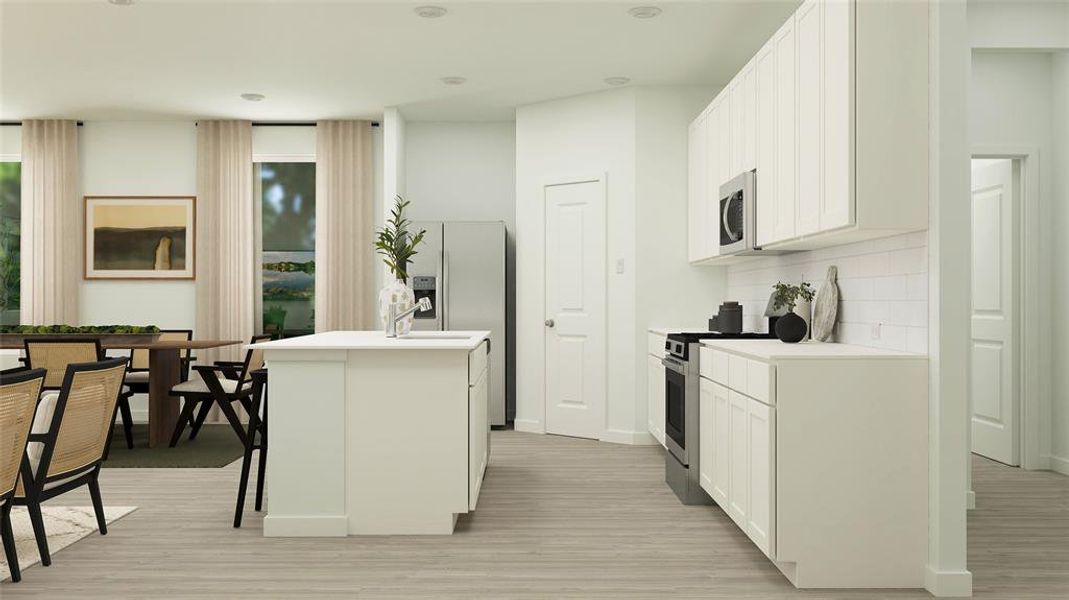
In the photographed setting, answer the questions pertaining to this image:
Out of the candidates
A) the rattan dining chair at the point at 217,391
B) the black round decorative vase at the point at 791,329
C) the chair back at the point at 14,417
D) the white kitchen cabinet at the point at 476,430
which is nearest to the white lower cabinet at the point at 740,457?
the black round decorative vase at the point at 791,329

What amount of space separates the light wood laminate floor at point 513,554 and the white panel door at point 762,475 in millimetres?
182

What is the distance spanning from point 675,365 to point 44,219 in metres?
6.41

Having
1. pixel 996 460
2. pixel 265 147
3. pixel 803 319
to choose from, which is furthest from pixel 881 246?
pixel 265 147

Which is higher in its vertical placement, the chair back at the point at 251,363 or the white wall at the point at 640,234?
the white wall at the point at 640,234

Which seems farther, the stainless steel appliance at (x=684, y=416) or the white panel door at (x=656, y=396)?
the white panel door at (x=656, y=396)

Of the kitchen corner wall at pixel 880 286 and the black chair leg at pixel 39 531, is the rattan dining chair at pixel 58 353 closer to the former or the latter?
the black chair leg at pixel 39 531

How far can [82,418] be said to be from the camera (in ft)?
11.4

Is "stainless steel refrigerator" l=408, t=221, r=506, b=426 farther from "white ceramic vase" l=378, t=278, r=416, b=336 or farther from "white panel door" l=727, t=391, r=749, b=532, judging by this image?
"white panel door" l=727, t=391, r=749, b=532

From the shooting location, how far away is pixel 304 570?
3221 mm

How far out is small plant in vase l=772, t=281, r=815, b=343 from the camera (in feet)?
12.6

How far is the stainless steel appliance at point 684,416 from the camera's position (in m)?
4.25

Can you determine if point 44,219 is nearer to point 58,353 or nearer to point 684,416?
point 58,353

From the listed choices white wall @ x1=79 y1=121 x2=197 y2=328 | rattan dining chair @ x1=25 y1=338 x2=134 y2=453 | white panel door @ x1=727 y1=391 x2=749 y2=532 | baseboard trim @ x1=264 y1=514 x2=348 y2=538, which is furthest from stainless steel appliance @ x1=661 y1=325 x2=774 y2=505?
white wall @ x1=79 y1=121 x2=197 y2=328

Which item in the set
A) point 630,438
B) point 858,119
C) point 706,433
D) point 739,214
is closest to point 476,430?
point 706,433
